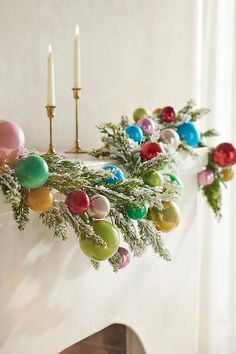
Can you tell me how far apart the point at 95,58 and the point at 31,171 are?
868mm

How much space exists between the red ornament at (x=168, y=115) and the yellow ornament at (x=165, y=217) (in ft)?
1.31

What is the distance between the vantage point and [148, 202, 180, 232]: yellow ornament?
157cm

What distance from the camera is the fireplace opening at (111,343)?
176cm

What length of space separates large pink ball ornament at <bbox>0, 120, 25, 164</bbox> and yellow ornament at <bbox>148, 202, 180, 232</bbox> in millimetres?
451

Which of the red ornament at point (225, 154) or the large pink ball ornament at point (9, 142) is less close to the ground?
the large pink ball ornament at point (9, 142)

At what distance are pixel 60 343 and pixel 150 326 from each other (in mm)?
479

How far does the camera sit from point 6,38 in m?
1.64

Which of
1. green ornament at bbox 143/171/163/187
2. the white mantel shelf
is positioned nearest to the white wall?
the white mantel shelf

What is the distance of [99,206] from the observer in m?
1.31

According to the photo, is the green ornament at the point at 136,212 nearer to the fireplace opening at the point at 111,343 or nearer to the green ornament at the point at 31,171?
the green ornament at the point at 31,171

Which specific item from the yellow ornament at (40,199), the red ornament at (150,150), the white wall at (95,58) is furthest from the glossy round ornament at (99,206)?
the white wall at (95,58)

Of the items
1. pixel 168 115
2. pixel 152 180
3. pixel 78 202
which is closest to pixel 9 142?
pixel 78 202

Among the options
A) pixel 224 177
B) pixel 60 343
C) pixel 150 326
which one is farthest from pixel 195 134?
pixel 60 343

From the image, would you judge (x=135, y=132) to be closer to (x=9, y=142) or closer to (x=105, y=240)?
(x=105, y=240)
